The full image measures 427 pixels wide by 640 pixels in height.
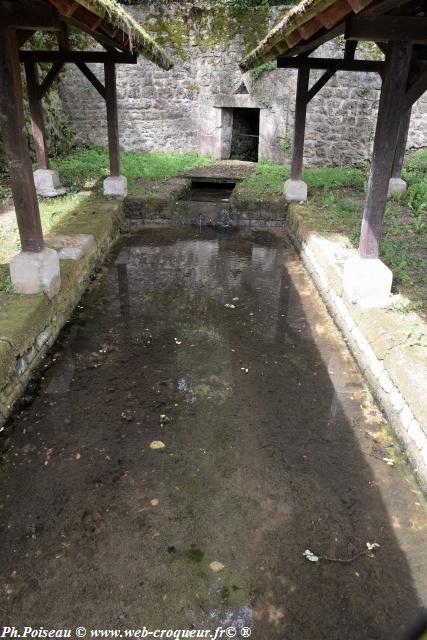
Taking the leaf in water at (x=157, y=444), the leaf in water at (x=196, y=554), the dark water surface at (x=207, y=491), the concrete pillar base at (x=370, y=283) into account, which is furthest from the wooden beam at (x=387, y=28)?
the leaf in water at (x=196, y=554)

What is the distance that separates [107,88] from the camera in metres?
8.50

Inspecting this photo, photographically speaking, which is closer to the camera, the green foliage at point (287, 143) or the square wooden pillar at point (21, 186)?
the square wooden pillar at point (21, 186)

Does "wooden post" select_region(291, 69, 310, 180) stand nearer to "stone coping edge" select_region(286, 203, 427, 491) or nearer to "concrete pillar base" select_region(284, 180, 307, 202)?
"concrete pillar base" select_region(284, 180, 307, 202)

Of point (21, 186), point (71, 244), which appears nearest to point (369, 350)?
point (21, 186)

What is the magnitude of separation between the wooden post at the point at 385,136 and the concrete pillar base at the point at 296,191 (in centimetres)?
460

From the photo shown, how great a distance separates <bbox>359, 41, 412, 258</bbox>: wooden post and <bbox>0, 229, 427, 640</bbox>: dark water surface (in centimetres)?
118

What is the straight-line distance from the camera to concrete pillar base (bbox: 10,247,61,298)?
188 inches

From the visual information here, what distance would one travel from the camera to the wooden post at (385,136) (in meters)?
4.16

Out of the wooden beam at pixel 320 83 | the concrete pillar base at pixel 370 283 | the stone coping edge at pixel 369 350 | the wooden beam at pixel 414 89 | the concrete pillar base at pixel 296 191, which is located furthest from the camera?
the concrete pillar base at pixel 296 191

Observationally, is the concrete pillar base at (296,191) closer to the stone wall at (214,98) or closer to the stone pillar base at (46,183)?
the stone wall at (214,98)

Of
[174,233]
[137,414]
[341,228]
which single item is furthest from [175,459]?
[174,233]

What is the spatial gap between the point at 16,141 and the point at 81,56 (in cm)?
476

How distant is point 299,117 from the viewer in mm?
8812

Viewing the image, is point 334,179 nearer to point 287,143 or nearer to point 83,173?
point 287,143
